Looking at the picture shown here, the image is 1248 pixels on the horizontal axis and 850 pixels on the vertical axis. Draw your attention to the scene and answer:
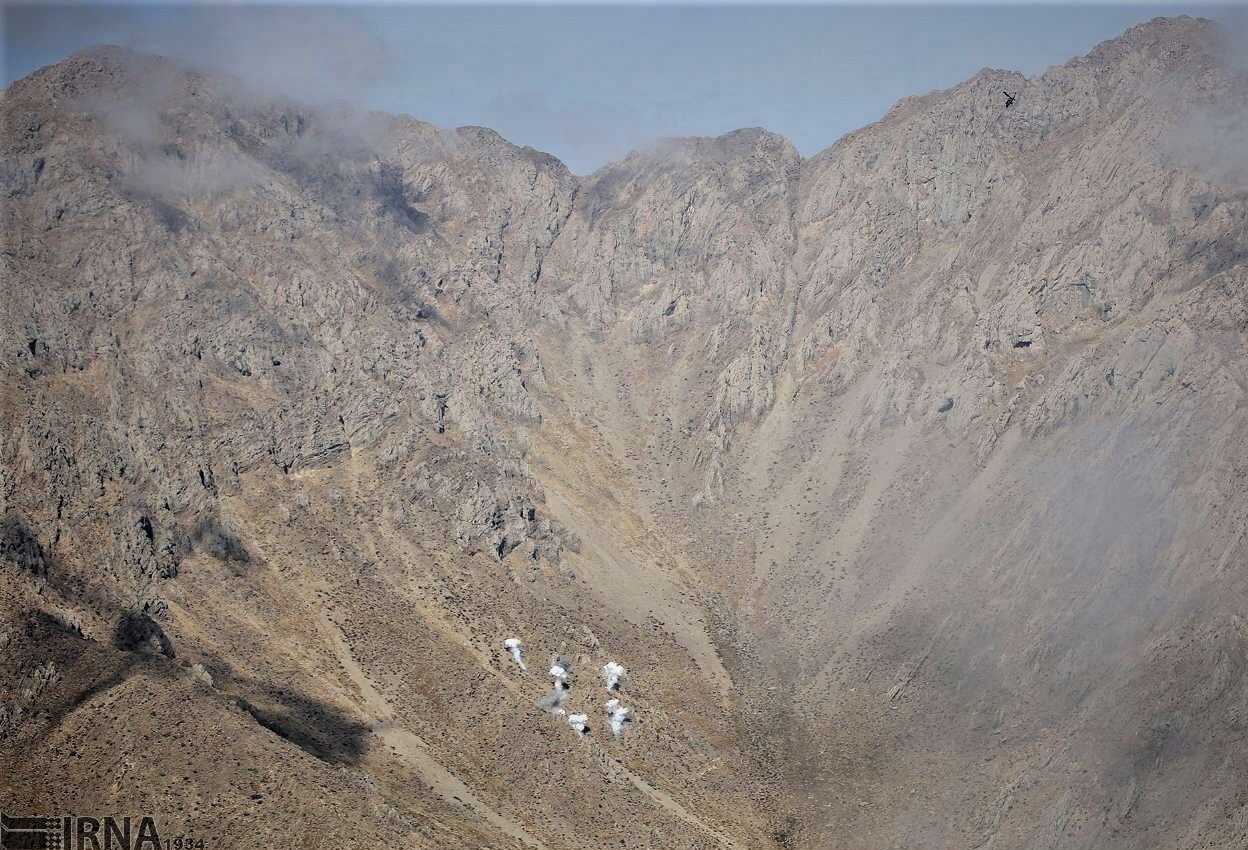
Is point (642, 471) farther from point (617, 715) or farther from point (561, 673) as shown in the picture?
point (617, 715)

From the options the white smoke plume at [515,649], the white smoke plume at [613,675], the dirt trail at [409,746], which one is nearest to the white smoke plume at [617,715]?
the white smoke plume at [613,675]

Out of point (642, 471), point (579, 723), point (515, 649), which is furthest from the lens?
point (642, 471)

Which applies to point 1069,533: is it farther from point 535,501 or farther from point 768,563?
point 535,501

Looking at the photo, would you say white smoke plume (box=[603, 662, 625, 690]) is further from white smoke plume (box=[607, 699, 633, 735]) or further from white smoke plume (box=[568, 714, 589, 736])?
white smoke plume (box=[568, 714, 589, 736])

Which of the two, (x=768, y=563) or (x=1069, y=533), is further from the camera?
(x=768, y=563)

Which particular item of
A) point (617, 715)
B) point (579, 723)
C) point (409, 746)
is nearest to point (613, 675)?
point (617, 715)

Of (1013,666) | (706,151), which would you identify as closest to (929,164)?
(706,151)
